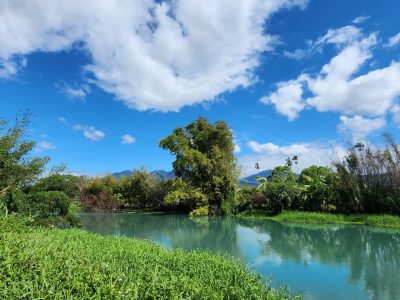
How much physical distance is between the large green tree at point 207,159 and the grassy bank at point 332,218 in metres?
3.94

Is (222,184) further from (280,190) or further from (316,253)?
(316,253)

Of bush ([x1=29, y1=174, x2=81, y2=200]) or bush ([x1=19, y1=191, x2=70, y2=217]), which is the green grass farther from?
bush ([x1=29, y1=174, x2=81, y2=200])

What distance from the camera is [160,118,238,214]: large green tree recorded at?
31828mm

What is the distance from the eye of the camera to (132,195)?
41594 millimetres

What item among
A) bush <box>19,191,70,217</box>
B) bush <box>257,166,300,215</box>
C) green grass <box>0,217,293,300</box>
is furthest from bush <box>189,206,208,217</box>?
green grass <box>0,217,293,300</box>

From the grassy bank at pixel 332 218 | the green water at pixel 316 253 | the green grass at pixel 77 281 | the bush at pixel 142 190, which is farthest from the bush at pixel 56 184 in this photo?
the bush at pixel 142 190

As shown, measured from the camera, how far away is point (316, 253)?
14.0 meters

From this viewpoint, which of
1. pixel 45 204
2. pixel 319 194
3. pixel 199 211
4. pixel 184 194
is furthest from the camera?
pixel 184 194

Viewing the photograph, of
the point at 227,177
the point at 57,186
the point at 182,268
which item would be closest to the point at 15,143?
the point at 57,186

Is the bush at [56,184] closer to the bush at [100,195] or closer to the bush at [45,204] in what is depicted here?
the bush at [45,204]

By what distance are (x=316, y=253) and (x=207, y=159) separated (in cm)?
1838

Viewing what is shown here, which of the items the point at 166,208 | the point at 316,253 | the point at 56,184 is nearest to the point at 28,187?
the point at 56,184

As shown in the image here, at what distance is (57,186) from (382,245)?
1456cm

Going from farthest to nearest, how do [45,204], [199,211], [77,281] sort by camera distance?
[199,211]
[45,204]
[77,281]
